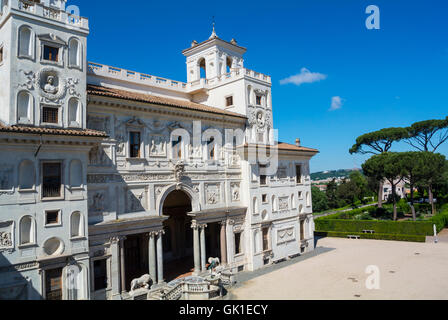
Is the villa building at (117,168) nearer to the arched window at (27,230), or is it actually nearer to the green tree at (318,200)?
the arched window at (27,230)

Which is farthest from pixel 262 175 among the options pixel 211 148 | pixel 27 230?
pixel 27 230

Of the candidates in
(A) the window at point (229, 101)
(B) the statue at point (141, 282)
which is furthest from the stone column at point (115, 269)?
(A) the window at point (229, 101)

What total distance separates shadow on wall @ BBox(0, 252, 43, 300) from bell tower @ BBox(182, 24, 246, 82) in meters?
21.2

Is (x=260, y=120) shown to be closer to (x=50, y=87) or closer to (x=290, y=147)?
(x=290, y=147)

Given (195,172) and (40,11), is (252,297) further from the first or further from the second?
(40,11)

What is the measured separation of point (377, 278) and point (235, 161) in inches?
503

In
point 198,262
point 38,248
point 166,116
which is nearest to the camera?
point 38,248

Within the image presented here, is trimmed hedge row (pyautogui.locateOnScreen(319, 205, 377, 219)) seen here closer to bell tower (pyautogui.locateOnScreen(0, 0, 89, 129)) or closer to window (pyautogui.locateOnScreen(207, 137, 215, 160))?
window (pyautogui.locateOnScreen(207, 137, 215, 160))

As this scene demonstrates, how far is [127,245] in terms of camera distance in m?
23.5

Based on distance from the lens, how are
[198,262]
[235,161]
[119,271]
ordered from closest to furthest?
[119,271], [198,262], [235,161]

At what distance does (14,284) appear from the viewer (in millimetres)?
13633

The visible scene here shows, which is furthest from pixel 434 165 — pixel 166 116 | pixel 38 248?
pixel 38 248

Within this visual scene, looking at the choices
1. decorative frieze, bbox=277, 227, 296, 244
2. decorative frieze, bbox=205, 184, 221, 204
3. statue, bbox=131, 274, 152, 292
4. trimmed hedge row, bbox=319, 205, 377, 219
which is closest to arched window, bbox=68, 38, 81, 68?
decorative frieze, bbox=205, 184, 221, 204

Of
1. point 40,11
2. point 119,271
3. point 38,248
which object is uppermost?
point 40,11
